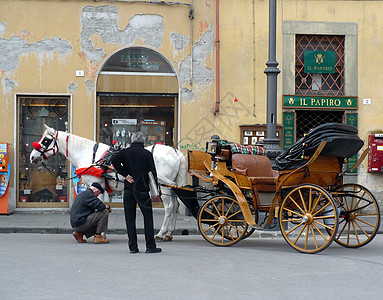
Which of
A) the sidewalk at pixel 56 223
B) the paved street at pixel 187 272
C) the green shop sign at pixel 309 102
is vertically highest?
the green shop sign at pixel 309 102

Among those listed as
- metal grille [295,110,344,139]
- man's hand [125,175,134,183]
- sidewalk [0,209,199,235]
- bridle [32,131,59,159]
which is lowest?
sidewalk [0,209,199,235]

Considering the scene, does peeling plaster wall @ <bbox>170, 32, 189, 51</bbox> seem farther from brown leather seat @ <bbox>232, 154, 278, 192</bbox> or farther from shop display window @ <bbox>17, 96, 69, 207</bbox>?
brown leather seat @ <bbox>232, 154, 278, 192</bbox>

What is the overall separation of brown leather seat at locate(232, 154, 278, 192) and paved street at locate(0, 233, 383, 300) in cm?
101

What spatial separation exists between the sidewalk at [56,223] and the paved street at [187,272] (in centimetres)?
203

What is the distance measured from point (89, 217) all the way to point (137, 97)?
5.64 meters

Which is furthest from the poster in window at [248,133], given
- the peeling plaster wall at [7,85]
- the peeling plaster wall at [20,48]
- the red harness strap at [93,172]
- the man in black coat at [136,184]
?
the man in black coat at [136,184]

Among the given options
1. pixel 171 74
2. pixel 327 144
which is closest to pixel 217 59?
pixel 171 74

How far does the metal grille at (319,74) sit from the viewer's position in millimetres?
15812

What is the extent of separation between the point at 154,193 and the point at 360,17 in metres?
9.02

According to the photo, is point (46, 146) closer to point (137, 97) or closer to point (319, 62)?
point (137, 97)

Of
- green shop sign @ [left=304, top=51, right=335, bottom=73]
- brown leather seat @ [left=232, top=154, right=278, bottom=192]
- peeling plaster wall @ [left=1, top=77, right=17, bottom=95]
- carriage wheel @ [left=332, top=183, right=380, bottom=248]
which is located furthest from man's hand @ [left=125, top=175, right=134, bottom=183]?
green shop sign @ [left=304, top=51, right=335, bottom=73]

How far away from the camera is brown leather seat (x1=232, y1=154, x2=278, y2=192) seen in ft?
32.0

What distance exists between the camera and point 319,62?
15.8m

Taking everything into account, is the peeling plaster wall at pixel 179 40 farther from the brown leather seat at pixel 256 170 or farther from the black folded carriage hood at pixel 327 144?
Result: the black folded carriage hood at pixel 327 144
